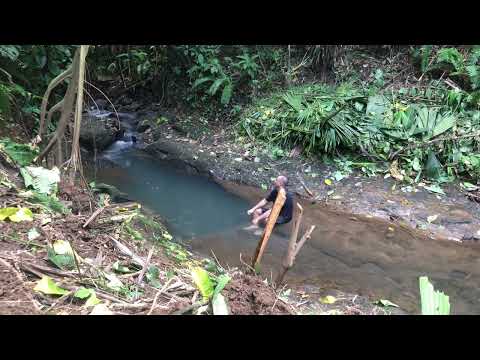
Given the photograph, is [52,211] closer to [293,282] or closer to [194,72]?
[293,282]

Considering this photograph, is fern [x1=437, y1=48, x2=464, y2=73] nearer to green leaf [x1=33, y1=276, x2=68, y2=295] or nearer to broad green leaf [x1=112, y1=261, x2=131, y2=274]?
broad green leaf [x1=112, y1=261, x2=131, y2=274]

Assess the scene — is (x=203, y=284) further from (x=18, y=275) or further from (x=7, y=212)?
(x=7, y=212)

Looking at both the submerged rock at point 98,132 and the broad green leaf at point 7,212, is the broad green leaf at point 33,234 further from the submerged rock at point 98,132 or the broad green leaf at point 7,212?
the submerged rock at point 98,132

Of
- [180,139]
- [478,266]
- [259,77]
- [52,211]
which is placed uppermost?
[259,77]

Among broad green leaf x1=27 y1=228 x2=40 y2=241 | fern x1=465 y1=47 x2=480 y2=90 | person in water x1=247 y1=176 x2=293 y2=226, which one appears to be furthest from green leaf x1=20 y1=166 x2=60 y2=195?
fern x1=465 y1=47 x2=480 y2=90

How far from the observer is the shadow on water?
602cm

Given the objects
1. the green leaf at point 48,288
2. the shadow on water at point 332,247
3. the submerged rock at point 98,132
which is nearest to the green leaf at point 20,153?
the green leaf at point 48,288

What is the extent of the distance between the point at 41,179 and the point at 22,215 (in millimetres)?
895

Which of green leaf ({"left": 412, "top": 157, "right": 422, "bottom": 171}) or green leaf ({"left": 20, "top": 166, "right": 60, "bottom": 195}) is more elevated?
green leaf ({"left": 20, "top": 166, "right": 60, "bottom": 195})

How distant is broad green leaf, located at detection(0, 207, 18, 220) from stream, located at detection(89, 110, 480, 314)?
3.35 m

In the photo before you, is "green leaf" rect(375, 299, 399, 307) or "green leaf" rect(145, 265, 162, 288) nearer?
"green leaf" rect(145, 265, 162, 288)

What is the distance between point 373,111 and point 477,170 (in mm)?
2540
